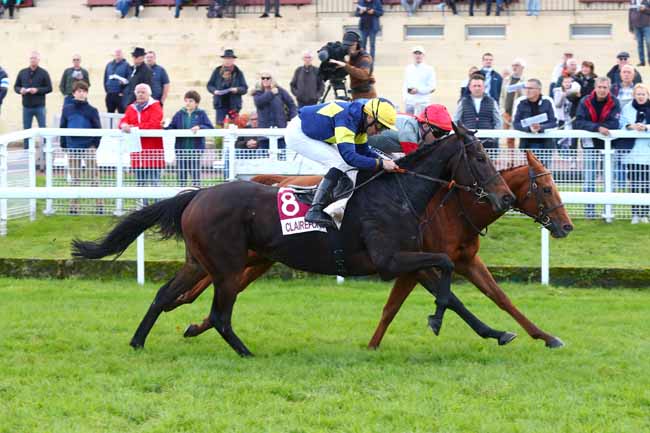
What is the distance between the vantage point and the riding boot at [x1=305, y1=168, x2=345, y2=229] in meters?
7.91

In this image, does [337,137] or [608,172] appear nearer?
[337,137]

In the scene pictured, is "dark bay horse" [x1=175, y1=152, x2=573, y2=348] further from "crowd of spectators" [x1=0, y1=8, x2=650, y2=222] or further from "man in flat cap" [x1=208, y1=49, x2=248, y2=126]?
"man in flat cap" [x1=208, y1=49, x2=248, y2=126]

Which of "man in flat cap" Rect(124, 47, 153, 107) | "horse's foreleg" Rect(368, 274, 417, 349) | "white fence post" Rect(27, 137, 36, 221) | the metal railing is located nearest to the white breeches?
"horse's foreleg" Rect(368, 274, 417, 349)

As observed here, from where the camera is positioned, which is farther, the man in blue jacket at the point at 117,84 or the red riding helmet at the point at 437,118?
the man in blue jacket at the point at 117,84

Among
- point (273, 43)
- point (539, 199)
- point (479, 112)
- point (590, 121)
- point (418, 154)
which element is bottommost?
point (539, 199)

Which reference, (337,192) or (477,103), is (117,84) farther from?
(337,192)

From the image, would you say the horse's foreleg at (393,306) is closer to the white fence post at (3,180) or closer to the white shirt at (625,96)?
the white fence post at (3,180)

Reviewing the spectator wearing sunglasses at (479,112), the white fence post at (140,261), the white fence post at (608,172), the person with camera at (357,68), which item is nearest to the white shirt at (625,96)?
the white fence post at (608,172)

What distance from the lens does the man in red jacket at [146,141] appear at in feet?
40.9

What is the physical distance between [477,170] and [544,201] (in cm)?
93

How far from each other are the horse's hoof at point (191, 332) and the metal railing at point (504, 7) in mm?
16486

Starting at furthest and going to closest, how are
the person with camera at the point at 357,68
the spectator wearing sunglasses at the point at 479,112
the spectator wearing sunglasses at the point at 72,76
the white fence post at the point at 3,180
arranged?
the spectator wearing sunglasses at the point at 72,76
the spectator wearing sunglasses at the point at 479,112
the white fence post at the point at 3,180
the person with camera at the point at 357,68

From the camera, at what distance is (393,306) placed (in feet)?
27.2

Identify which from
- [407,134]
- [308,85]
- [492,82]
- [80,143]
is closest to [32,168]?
[80,143]
